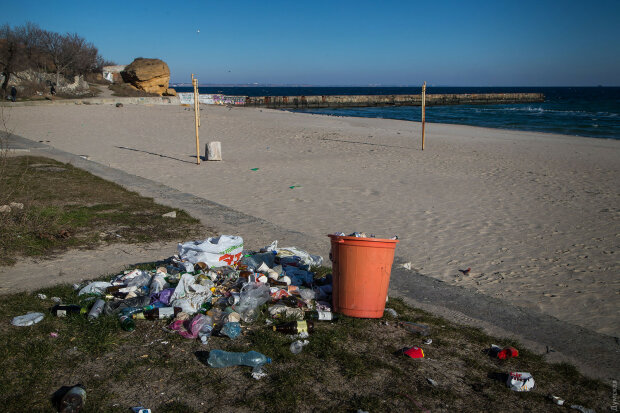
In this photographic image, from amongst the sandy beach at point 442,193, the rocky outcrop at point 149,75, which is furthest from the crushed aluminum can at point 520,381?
Result: the rocky outcrop at point 149,75

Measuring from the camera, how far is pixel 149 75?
1850 inches

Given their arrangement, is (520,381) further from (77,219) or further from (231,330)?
(77,219)

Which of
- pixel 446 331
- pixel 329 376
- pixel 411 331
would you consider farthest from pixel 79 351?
pixel 446 331

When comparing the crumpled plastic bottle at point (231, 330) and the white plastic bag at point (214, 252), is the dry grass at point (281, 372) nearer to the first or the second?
the crumpled plastic bottle at point (231, 330)

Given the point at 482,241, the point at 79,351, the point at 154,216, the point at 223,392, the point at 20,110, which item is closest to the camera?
the point at 223,392

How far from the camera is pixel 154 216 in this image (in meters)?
6.82

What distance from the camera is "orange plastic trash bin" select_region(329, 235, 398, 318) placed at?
3.67 meters

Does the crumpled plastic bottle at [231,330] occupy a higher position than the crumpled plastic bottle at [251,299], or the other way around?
the crumpled plastic bottle at [251,299]

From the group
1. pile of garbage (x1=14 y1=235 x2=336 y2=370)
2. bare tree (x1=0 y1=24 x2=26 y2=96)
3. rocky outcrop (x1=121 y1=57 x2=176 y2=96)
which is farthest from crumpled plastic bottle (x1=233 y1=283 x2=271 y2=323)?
rocky outcrop (x1=121 y1=57 x2=176 y2=96)

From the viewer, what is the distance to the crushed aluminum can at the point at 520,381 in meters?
2.92

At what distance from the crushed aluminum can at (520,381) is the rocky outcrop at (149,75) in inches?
1928

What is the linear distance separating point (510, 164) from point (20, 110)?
2403 centimetres

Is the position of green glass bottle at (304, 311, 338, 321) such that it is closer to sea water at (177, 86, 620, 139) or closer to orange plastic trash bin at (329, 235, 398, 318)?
orange plastic trash bin at (329, 235, 398, 318)

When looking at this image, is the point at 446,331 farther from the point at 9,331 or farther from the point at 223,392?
the point at 9,331
